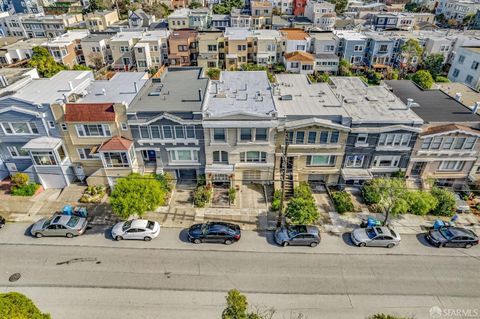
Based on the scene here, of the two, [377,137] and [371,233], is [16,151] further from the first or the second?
[377,137]

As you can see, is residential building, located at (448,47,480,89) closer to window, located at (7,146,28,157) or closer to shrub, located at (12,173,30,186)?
window, located at (7,146,28,157)

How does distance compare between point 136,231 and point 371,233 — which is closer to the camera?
point 371,233

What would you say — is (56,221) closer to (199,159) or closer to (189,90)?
(199,159)

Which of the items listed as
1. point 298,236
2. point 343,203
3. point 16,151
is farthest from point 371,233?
point 16,151

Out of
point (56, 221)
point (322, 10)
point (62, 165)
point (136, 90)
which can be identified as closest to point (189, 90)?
point (136, 90)

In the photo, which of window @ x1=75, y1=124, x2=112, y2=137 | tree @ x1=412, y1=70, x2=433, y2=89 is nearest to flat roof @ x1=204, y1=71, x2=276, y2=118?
window @ x1=75, y1=124, x2=112, y2=137
